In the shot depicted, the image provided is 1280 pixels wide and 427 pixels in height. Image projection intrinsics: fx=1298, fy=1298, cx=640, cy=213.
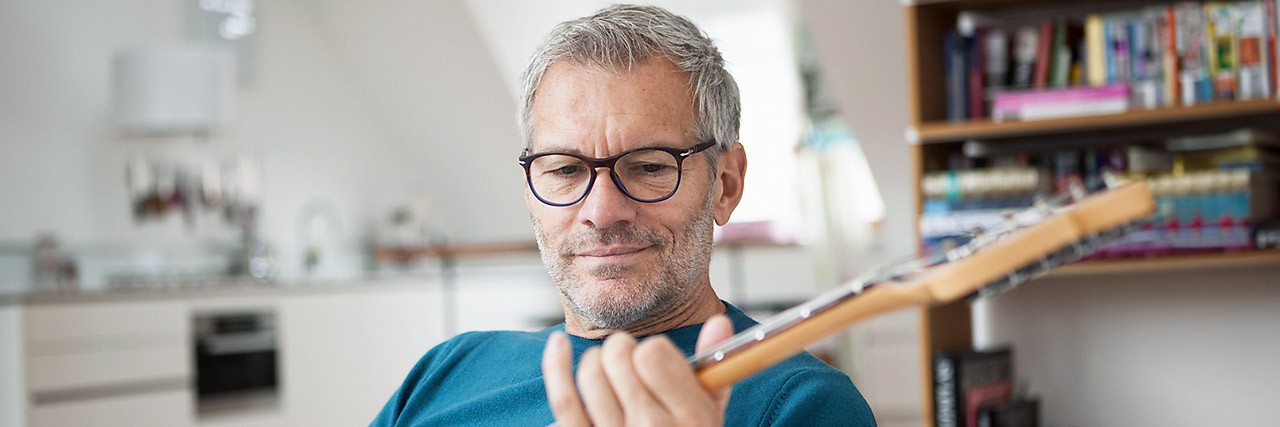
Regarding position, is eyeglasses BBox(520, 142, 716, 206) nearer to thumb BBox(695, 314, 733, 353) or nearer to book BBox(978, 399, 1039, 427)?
thumb BBox(695, 314, 733, 353)

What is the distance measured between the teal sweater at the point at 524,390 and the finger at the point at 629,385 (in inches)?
11.2

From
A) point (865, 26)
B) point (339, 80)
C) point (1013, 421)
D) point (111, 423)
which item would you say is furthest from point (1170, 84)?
point (339, 80)

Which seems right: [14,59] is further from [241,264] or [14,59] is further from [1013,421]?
[1013,421]

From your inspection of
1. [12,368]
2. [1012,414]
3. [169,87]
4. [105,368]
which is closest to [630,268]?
[1012,414]

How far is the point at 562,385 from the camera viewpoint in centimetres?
81

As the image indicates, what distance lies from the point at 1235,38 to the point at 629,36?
190 centimetres

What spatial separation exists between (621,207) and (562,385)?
14.4 inches

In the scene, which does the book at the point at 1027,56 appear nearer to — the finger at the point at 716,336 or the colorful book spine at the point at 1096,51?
the colorful book spine at the point at 1096,51

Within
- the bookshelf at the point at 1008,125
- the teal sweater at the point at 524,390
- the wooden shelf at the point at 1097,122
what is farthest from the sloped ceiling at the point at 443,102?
the teal sweater at the point at 524,390

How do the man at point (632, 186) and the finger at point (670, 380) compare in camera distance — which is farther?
the man at point (632, 186)

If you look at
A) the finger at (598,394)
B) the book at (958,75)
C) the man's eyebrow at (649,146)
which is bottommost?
the finger at (598,394)

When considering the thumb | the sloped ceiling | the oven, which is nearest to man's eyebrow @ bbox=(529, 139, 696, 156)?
the thumb

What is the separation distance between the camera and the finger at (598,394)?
0.79 m

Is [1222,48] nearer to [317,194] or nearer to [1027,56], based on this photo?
[1027,56]
